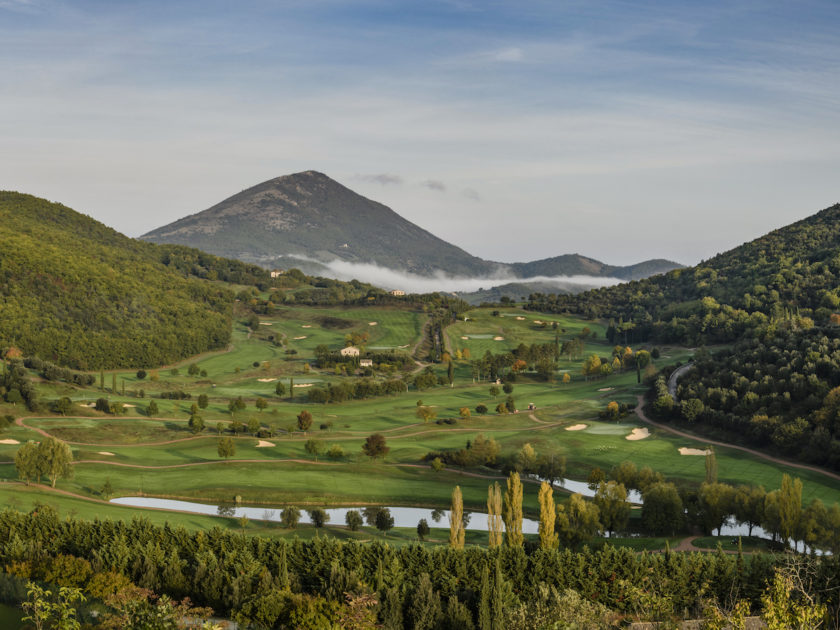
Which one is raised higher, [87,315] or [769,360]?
[87,315]

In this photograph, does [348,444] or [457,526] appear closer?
[457,526]

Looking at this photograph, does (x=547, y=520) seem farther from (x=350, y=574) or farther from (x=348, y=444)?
(x=348, y=444)

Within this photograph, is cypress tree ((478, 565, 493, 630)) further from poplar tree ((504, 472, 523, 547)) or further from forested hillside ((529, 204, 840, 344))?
forested hillside ((529, 204, 840, 344))

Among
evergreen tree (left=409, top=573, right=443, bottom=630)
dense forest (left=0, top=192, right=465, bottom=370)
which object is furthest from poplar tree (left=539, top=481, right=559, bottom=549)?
Answer: dense forest (left=0, top=192, right=465, bottom=370)

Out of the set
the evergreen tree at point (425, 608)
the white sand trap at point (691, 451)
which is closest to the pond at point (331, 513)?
the evergreen tree at point (425, 608)

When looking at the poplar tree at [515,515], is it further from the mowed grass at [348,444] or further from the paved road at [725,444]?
the paved road at [725,444]

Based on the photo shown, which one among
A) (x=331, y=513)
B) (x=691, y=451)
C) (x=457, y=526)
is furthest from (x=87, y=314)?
(x=457, y=526)
